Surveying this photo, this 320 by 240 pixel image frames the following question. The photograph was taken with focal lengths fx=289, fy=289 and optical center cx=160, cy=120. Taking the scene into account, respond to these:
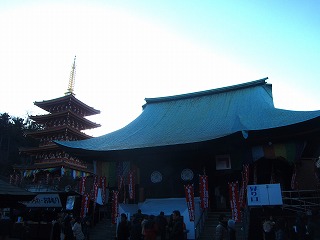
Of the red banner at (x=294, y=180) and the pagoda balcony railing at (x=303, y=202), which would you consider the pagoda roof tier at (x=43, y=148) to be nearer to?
the red banner at (x=294, y=180)

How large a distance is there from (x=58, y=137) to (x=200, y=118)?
2211 centimetres

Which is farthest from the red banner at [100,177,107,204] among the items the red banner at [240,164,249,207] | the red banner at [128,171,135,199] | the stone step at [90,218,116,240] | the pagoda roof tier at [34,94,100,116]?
the pagoda roof tier at [34,94,100,116]

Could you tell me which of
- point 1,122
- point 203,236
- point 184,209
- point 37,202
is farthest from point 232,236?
point 1,122

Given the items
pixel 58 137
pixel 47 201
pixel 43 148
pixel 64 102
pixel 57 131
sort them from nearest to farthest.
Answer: pixel 47 201 < pixel 43 148 < pixel 57 131 < pixel 58 137 < pixel 64 102

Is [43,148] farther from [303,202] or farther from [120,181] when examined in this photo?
[303,202]

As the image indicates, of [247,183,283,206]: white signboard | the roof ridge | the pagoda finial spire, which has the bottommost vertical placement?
[247,183,283,206]: white signboard

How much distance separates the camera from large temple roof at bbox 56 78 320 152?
15.6 meters

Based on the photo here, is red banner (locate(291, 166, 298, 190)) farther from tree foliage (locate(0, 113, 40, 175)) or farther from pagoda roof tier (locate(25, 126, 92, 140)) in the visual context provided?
tree foliage (locate(0, 113, 40, 175))

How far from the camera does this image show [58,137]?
3569 centimetres

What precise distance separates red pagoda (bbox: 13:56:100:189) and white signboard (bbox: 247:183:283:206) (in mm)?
23953

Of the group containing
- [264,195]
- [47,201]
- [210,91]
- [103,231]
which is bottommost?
[103,231]

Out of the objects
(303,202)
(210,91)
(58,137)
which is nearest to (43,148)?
(58,137)

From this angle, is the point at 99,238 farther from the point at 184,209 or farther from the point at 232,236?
the point at 232,236

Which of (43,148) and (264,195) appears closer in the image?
(264,195)
